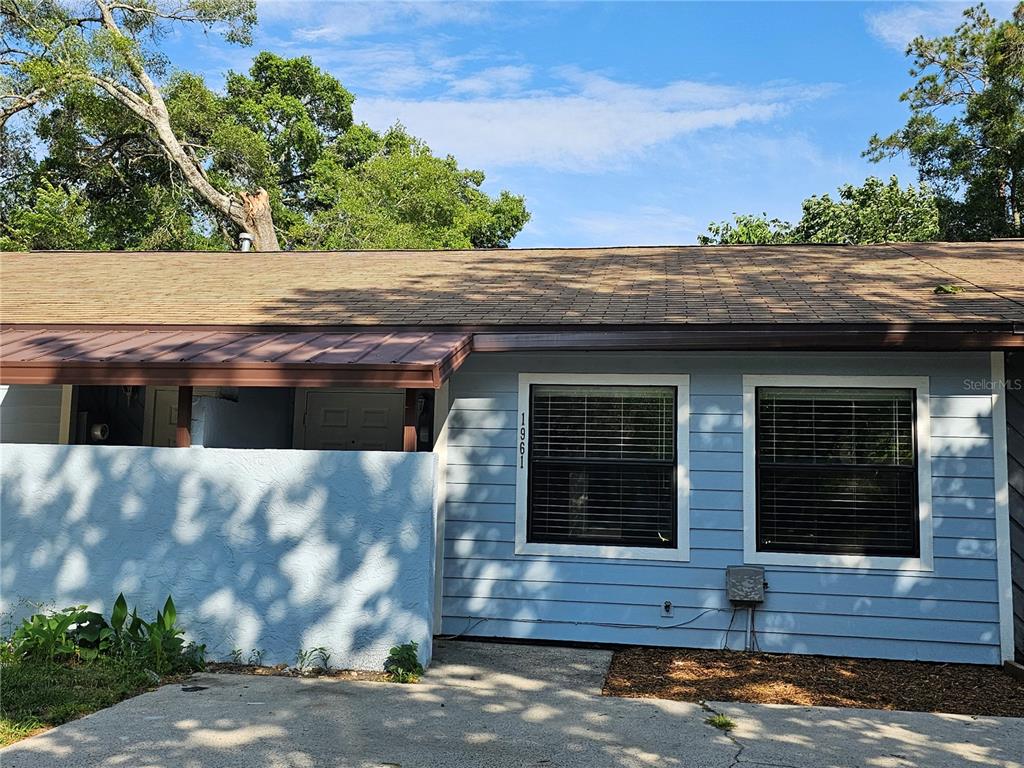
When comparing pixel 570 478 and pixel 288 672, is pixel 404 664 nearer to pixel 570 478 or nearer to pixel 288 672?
pixel 288 672

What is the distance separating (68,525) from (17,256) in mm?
6800

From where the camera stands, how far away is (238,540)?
18.5 feet

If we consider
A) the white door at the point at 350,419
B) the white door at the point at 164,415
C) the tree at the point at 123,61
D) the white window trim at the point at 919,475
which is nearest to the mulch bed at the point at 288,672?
the white window trim at the point at 919,475

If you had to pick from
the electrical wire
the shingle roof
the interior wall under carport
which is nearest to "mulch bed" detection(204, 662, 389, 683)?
the electrical wire

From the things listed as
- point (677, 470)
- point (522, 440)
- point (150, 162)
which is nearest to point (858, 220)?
point (150, 162)

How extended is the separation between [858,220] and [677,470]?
25.5 metres

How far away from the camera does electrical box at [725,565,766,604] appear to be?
6.18 meters

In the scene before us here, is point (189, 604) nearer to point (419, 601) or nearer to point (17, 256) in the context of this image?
point (419, 601)

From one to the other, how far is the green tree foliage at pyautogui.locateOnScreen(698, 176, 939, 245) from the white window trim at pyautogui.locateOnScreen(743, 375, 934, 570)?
68.4 feet

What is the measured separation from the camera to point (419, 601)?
542 cm

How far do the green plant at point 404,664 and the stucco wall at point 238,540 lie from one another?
0.06 meters

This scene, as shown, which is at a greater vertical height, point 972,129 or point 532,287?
point 972,129

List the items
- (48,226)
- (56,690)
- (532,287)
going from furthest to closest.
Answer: (48,226)
(532,287)
(56,690)

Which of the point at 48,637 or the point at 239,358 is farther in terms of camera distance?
the point at 239,358
